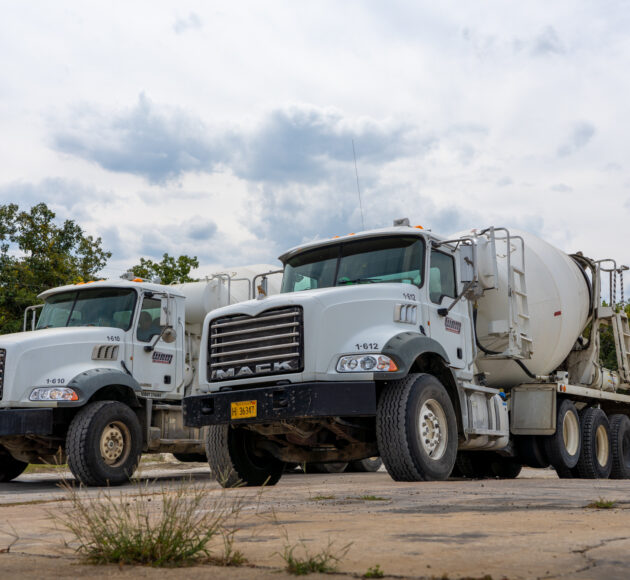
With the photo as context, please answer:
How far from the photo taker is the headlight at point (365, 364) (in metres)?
8.14

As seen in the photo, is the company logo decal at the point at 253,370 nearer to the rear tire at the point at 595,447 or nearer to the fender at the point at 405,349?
the fender at the point at 405,349

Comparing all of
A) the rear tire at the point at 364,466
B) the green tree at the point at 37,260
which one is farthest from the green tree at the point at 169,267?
the rear tire at the point at 364,466

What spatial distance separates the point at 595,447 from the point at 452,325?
4311 mm

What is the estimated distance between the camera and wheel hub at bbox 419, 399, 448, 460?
28.0 feet

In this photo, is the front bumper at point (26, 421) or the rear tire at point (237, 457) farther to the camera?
the front bumper at point (26, 421)

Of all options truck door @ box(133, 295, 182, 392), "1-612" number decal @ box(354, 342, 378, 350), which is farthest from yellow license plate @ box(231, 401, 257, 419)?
truck door @ box(133, 295, 182, 392)

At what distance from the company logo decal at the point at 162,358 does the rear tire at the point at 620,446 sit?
7046 mm

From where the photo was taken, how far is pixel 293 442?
916cm

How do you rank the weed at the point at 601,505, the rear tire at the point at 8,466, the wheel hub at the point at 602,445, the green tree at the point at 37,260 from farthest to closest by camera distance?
the green tree at the point at 37,260
the wheel hub at the point at 602,445
the rear tire at the point at 8,466
the weed at the point at 601,505

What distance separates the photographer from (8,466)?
40.0 ft

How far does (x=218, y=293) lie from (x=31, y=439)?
3836mm

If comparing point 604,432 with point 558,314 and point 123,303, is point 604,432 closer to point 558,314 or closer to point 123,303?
point 558,314

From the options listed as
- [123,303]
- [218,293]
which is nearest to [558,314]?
[218,293]

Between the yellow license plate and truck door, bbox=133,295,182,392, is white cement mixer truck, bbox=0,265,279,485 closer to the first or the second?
truck door, bbox=133,295,182,392
